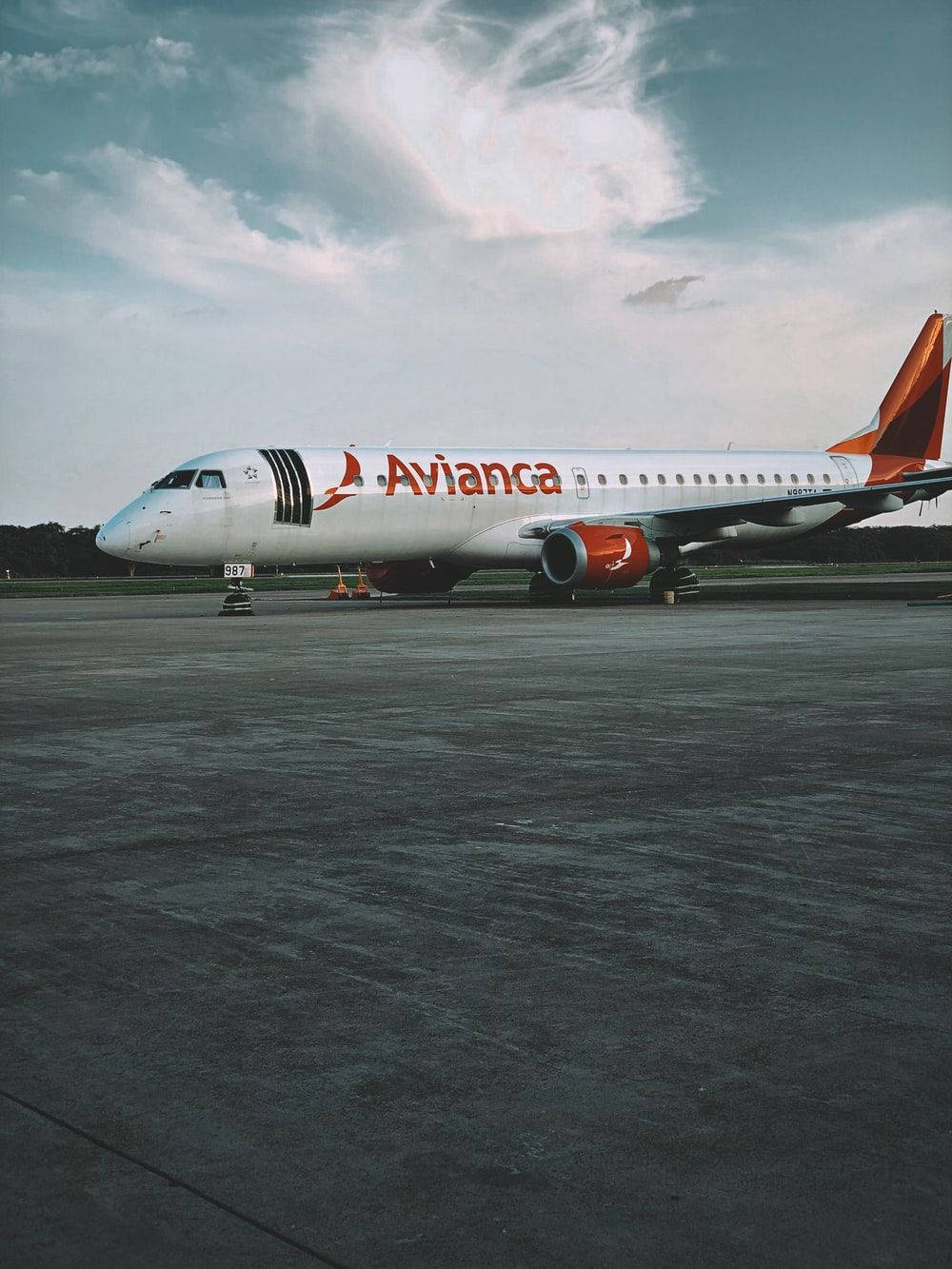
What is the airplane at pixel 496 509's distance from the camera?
79.7 ft

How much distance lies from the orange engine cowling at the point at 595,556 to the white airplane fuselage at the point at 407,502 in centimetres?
111

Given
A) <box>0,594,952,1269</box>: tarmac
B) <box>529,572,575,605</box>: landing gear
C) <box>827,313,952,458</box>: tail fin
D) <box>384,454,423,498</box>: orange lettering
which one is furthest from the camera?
<box>827,313,952,458</box>: tail fin

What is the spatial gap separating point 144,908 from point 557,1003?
1718mm

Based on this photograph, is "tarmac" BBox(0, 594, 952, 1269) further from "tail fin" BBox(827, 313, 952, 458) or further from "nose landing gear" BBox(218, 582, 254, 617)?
"tail fin" BBox(827, 313, 952, 458)

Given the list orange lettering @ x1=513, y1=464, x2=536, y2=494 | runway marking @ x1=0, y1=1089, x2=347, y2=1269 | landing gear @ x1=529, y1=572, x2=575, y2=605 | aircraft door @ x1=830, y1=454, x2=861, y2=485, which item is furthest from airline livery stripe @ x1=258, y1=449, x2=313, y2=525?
runway marking @ x1=0, y1=1089, x2=347, y2=1269

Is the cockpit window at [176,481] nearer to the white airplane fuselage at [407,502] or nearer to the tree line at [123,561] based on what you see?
the white airplane fuselage at [407,502]

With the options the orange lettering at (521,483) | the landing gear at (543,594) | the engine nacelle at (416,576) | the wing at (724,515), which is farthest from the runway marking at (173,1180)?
the engine nacelle at (416,576)

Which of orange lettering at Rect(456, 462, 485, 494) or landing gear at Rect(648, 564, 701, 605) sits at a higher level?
orange lettering at Rect(456, 462, 485, 494)

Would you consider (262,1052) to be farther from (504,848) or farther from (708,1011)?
(504,848)

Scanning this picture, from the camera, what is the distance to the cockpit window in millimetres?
24125

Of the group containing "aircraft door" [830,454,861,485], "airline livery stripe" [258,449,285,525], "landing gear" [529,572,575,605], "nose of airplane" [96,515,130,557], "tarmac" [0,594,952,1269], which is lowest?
"tarmac" [0,594,952,1269]

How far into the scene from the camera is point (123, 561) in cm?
7575

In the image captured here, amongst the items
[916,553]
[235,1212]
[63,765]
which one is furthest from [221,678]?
[916,553]

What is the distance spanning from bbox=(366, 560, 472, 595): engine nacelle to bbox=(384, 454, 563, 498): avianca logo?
290 cm
